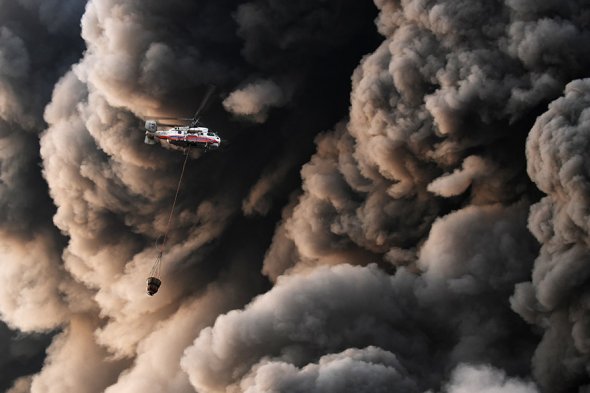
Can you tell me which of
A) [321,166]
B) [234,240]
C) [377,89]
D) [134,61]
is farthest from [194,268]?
[377,89]

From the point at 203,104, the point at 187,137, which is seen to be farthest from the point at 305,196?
the point at 187,137

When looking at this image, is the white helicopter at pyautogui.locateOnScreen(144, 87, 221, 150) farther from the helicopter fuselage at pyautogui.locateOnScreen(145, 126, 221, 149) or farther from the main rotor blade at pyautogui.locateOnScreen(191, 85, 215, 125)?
the main rotor blade at pyautogui.locateOnScreen(191, 85, 215, 125)

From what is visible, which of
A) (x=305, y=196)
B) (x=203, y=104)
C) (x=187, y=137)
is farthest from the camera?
(x=305, y=196)

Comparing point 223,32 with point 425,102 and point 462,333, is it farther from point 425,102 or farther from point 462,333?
point 462,333

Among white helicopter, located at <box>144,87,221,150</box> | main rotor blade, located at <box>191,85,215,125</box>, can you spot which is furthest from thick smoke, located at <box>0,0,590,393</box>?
white helicopter, located at <box>144,87,221,150</box>

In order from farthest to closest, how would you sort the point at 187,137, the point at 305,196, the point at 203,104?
1. the point at 305,196
2. the point at 203,104
3. the point at 187,137

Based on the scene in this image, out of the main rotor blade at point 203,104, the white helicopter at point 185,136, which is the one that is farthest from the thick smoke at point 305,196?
the white helicopter at point 185,136

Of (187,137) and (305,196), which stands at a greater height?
(305,196)

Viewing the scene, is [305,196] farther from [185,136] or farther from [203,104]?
[185,136]

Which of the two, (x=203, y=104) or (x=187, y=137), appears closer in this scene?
(x=187, y=137)
